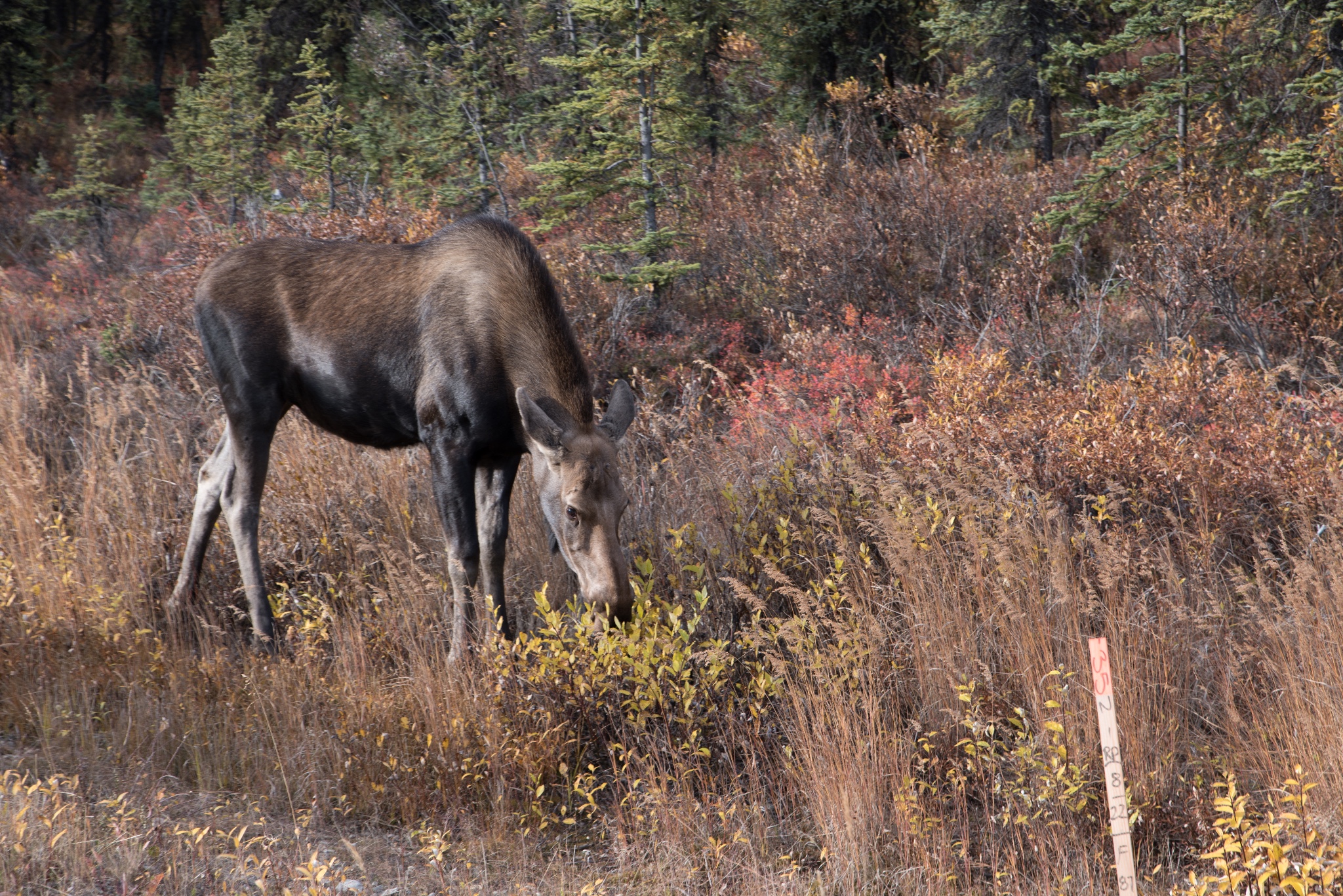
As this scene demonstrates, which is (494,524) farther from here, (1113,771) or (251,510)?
(1113,771)

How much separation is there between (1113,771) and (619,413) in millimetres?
2989

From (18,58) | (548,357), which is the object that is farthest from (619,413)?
(18,58)

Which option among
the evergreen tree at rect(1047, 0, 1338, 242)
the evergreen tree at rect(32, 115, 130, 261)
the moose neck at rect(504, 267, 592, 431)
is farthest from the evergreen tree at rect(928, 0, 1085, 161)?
the evergreen tree at rect(32, 115, 130, 261)

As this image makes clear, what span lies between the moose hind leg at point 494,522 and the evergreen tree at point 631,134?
4786 millimetres

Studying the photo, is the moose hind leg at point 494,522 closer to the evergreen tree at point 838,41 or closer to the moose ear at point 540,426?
the moose ear at point 540,426

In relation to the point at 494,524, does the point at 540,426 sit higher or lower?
higher

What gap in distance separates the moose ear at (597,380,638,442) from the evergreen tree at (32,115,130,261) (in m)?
14.9

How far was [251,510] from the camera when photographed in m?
5.93

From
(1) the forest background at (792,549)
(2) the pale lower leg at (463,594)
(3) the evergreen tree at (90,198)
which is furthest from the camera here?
(3) the evergreen tree at (90,198)

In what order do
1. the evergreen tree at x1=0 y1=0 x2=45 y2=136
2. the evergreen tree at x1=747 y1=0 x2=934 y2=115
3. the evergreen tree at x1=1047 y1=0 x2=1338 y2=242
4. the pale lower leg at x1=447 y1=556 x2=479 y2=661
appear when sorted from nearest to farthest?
the pale lower leg at x1=447 y1=556 x2=479 y2=661 < the evergreen tree at x1=1047 y1=0 x2=1338 y2=242 < the evergreen tree at x1=747 y1=0 x2=934 y2=115 < the evergreen tree at x1=0 y1=0 x2=45 y2=136

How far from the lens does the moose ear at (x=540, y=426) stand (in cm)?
477

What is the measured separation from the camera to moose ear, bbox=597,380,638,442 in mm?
5207

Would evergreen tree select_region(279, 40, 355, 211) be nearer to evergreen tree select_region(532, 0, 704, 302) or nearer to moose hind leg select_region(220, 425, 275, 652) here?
evergreen tree select_region(532, 0, 704, 302)

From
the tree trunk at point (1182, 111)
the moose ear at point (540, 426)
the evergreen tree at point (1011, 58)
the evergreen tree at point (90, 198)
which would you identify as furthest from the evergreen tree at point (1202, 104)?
the evergreen tree at point (90, 198)
